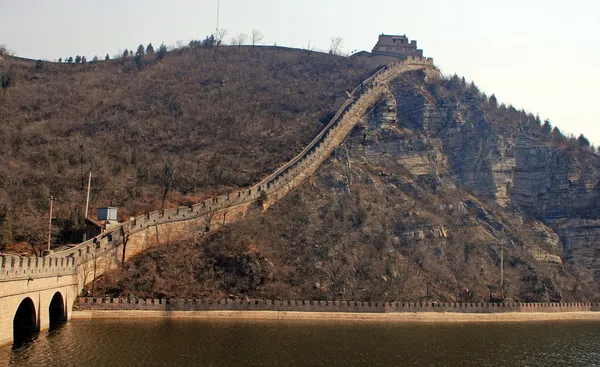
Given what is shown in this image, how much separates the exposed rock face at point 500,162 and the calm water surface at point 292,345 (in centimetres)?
2540

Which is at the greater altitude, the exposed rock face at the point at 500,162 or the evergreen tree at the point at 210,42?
the evergreen tree at the point at 210,42

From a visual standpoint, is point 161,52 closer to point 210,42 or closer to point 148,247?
point 210,42

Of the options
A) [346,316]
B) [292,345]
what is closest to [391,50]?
[346,316]

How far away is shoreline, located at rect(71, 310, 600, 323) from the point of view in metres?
44.0

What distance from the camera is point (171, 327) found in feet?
135

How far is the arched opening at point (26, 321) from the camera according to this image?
35841 millimetres

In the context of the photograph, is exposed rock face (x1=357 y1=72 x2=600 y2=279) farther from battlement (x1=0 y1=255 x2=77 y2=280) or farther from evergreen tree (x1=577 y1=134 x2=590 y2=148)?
battlement (x1=0 y1=255 x2=77 y2=280)

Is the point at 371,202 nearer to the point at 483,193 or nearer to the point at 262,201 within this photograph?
the point at 262,201

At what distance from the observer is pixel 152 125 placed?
84875 mm

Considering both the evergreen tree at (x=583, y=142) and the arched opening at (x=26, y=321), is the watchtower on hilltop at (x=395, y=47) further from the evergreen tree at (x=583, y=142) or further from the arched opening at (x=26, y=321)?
the arched opening at (x=26, y=321)

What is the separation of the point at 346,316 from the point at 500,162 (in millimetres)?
35850

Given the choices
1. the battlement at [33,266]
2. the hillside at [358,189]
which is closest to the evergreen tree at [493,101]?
the hillside at [358,189]

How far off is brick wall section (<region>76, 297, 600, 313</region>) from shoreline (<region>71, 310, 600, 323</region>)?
0.30 meters

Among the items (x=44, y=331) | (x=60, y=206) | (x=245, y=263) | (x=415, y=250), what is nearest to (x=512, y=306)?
(x=415, y=250)
